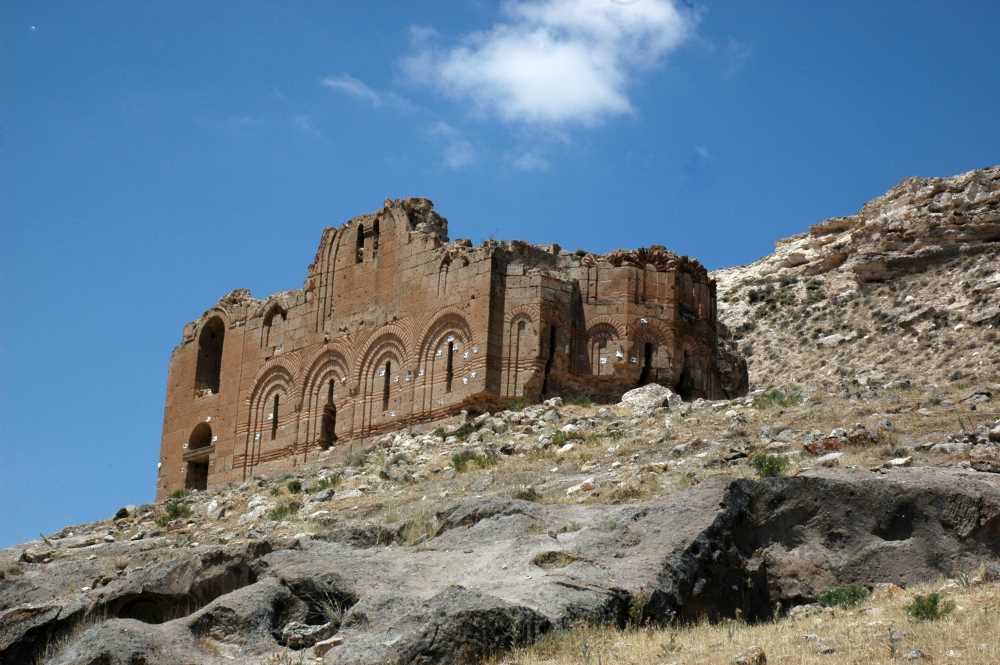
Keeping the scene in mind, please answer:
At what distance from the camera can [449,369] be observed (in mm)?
29906

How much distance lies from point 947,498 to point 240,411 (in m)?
19.8

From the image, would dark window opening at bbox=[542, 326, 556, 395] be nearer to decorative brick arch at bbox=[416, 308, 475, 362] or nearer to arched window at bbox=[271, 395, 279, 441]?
decorative brick arch at bbox=[416, 308, 475, 362]

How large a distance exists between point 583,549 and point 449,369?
45.8 ft

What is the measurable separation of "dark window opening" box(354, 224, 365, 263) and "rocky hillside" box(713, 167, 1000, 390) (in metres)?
12.2

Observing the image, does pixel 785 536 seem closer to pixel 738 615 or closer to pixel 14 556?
pixel 738 615

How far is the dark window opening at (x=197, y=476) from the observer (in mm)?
34000

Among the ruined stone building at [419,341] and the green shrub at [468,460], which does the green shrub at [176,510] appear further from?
the green shrub at [468,460]

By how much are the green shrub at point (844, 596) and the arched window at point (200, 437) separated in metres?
21.0

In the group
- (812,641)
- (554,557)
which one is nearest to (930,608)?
(812,641)

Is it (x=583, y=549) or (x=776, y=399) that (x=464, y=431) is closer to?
(x=776, y=399)

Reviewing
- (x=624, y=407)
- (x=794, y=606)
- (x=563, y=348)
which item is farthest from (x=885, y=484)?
(x=563, y=348)

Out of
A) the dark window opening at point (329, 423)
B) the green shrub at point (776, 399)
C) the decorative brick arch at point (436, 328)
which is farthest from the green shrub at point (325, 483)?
the green shrub at point (776, 399)

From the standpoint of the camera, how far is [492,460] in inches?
981

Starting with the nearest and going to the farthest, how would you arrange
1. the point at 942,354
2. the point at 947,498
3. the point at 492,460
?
the point at 947,498 < the point at 492,460 < the point at 942,354
